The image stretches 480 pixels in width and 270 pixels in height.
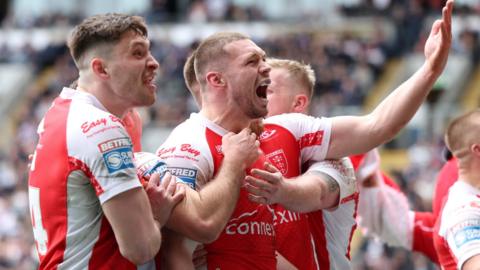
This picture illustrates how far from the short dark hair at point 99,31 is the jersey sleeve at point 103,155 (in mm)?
352

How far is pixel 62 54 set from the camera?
2327 cm

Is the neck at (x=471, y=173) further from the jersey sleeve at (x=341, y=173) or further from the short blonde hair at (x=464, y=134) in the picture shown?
the jersey sleeve at (x=341, y=173)

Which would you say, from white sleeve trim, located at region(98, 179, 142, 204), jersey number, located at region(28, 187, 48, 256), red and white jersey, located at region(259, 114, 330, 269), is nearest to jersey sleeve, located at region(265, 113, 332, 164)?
red and white jersey, located at region(259, 114, 330, 269)

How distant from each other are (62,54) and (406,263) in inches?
496

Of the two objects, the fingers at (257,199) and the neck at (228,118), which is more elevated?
the neck at (228,118)

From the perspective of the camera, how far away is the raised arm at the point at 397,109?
4.71 meters

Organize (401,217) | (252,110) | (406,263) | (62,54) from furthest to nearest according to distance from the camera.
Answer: (62,54) → (406,263) → (401,217) → (252,110)

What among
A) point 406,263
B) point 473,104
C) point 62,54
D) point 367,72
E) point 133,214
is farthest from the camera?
point 62,54

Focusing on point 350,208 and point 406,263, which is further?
point 406,263

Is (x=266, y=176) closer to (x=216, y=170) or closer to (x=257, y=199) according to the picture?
(x=257, y=199)

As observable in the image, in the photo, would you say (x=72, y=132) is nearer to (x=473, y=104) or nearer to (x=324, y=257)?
(x=324, y=257)

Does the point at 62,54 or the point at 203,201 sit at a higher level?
the point at 203,201

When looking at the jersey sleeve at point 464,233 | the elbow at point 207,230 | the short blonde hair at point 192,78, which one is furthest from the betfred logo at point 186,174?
the jersey sleeve at point 464,233

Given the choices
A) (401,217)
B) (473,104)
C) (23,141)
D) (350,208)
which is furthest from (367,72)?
(350,208)
